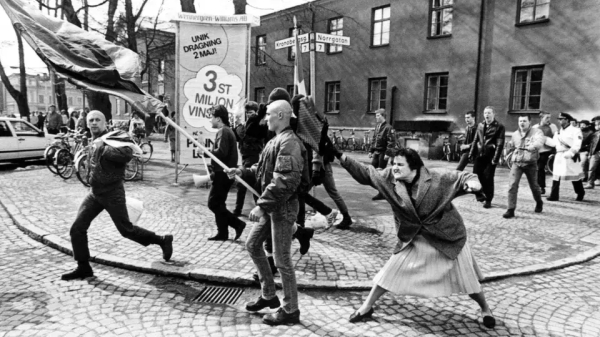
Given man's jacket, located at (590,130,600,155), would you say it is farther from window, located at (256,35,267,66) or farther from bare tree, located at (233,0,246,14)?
window, located at (256,35,267,66)

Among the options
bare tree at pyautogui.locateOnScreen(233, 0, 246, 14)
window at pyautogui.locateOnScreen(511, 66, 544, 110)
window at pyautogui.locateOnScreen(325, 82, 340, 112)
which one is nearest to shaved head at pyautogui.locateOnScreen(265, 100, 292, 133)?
bare tree at pyautogui.locateOnScreen(233, 0, 246, 14)

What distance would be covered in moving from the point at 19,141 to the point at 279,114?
545 inches

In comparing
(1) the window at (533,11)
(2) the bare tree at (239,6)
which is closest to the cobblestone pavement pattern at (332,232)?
(2) the bare tree at (239,6)

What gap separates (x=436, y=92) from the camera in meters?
20.4

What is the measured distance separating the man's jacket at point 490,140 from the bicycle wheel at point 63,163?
982 cm

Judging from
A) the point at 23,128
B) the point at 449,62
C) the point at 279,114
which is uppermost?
the point at 449,62

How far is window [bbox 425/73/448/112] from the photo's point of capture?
2011 centimetres

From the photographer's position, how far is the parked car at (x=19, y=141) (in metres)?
14.2

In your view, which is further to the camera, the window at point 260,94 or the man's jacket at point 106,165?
the window at point 260,94

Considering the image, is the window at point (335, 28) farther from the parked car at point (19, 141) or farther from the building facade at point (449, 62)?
the parked car at point (19, 141)

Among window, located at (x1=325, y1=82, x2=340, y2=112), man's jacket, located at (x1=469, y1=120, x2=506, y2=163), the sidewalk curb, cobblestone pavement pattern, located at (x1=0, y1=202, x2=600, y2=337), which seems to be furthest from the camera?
window, located at (x1=325, y1=82, x2=340, y2=112)

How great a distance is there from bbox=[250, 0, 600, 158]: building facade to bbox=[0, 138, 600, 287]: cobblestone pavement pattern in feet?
25.3

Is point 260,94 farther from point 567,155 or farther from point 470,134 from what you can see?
point 567,155

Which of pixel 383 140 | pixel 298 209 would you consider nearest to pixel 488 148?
pixel 383 140
